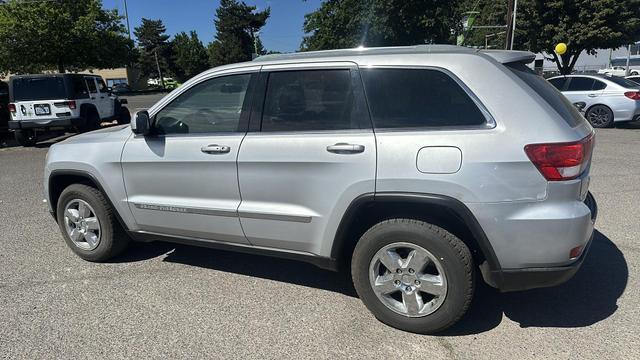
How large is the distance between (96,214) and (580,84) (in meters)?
12.9

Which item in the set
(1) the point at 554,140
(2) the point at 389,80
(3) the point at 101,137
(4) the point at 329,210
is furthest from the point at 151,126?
(1) the point at 554,140

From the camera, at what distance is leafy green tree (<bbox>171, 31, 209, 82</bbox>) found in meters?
76.6

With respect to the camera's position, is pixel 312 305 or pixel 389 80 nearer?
pixel 389 80

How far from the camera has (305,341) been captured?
299cm

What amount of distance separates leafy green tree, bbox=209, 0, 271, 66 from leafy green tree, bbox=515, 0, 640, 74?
185 ft

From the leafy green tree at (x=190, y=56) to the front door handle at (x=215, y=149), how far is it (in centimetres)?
7548

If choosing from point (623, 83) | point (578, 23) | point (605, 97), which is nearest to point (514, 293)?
point (605, 97)

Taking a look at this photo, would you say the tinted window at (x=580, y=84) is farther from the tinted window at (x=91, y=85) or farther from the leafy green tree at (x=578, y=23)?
the leafy green tree at (x=578, y=23)

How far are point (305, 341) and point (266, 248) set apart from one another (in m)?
0.77

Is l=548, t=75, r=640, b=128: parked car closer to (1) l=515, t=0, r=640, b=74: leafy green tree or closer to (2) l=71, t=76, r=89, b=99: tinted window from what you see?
(2) l=71, t=76, r=89, b=99: tinted window

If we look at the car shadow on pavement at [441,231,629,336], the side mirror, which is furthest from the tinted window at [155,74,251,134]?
the car shadow on pavement at [441,231,629,336]

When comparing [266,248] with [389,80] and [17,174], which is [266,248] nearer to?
[389,80]

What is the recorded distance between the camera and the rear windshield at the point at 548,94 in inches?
111

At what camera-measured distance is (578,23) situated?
1044 inches
